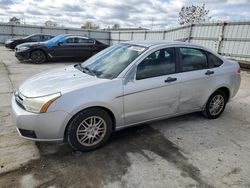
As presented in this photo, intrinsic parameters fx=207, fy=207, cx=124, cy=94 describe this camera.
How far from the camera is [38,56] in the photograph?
1048 centimetres

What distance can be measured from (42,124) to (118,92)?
1088 millimetres

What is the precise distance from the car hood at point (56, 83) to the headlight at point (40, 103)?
0.07m

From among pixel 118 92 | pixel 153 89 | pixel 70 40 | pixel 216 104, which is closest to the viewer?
pixel 118 92

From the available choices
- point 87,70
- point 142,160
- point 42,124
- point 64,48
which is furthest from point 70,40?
point 142,160

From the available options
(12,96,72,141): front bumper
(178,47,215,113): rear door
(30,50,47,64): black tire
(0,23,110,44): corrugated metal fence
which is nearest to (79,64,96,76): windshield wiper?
(12,96,72,141): front bumper

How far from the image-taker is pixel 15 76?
24.6ft

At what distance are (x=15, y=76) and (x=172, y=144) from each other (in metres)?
6.46

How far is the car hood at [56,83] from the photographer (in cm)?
277

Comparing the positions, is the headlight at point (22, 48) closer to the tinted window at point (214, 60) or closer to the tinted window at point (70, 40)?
the tinted window at point (70, 40)

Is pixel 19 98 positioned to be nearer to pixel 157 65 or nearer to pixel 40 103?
pixel 40 103

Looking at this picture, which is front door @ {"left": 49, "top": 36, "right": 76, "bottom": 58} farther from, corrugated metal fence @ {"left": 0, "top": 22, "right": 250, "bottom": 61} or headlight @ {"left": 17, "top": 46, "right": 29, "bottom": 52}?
corrugated metal fence @ {"left": 0, "top": 22, "right": 250, "bottom": 61}

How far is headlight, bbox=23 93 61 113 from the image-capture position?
2.60 metres

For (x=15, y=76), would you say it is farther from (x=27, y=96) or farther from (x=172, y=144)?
(x=172, y=144)

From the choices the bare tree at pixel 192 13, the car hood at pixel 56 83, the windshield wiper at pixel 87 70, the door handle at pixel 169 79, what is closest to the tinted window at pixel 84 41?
the windshield wiper at pixel 87 70
